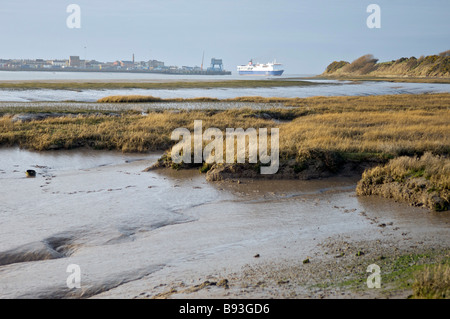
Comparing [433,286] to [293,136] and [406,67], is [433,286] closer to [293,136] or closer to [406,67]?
[293,136]

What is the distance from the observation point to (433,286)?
18.9ft

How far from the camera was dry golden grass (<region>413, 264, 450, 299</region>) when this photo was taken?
563cm

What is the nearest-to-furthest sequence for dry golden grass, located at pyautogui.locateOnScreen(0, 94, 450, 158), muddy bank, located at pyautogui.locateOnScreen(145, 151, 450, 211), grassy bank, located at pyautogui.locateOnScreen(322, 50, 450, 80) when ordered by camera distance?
muddy bank, located at pyautogui.locateOnScreen(145, 151, 450, 211) → dry golden grass, located at pyautogui.locateOnScreen(0, 94, 450, 158) → grassy bank, located at pyautogui.locateOnScreen(322, 50, 450, 80)

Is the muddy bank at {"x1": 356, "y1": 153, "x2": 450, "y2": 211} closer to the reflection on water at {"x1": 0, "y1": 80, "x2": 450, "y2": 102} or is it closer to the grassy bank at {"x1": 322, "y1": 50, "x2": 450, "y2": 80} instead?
the reflection on water at {"x1": 0, "y1": 80, "x2": 450, "y2": 102}

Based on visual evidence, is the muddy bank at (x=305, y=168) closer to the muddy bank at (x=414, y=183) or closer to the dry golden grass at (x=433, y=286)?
the muddy bank at (x=414, y=183)

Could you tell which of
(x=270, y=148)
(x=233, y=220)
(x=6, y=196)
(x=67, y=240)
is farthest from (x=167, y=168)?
(x=67, y=240)

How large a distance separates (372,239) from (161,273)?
403cm

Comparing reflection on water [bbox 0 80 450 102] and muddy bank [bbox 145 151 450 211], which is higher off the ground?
reflection on water [bbox 0 80 450 102]

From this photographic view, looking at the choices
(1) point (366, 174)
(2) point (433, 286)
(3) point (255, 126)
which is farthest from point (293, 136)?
(2) point (433, 286)

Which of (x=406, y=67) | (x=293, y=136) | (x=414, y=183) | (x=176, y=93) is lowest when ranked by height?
(x=414, y=183)

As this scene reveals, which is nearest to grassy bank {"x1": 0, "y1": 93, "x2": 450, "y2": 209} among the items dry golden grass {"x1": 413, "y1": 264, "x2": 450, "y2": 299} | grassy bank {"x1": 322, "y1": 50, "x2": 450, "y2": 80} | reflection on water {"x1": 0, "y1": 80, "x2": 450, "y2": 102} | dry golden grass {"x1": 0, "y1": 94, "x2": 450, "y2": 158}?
dry golden grass {"x1": 0, "y1": 94, "x2": 450, "y2": 158}

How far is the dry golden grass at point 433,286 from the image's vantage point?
18.5 feet

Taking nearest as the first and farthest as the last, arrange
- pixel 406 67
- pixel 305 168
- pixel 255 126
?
pixel 305 168 < pixel 255 126 < pixel 406 67
